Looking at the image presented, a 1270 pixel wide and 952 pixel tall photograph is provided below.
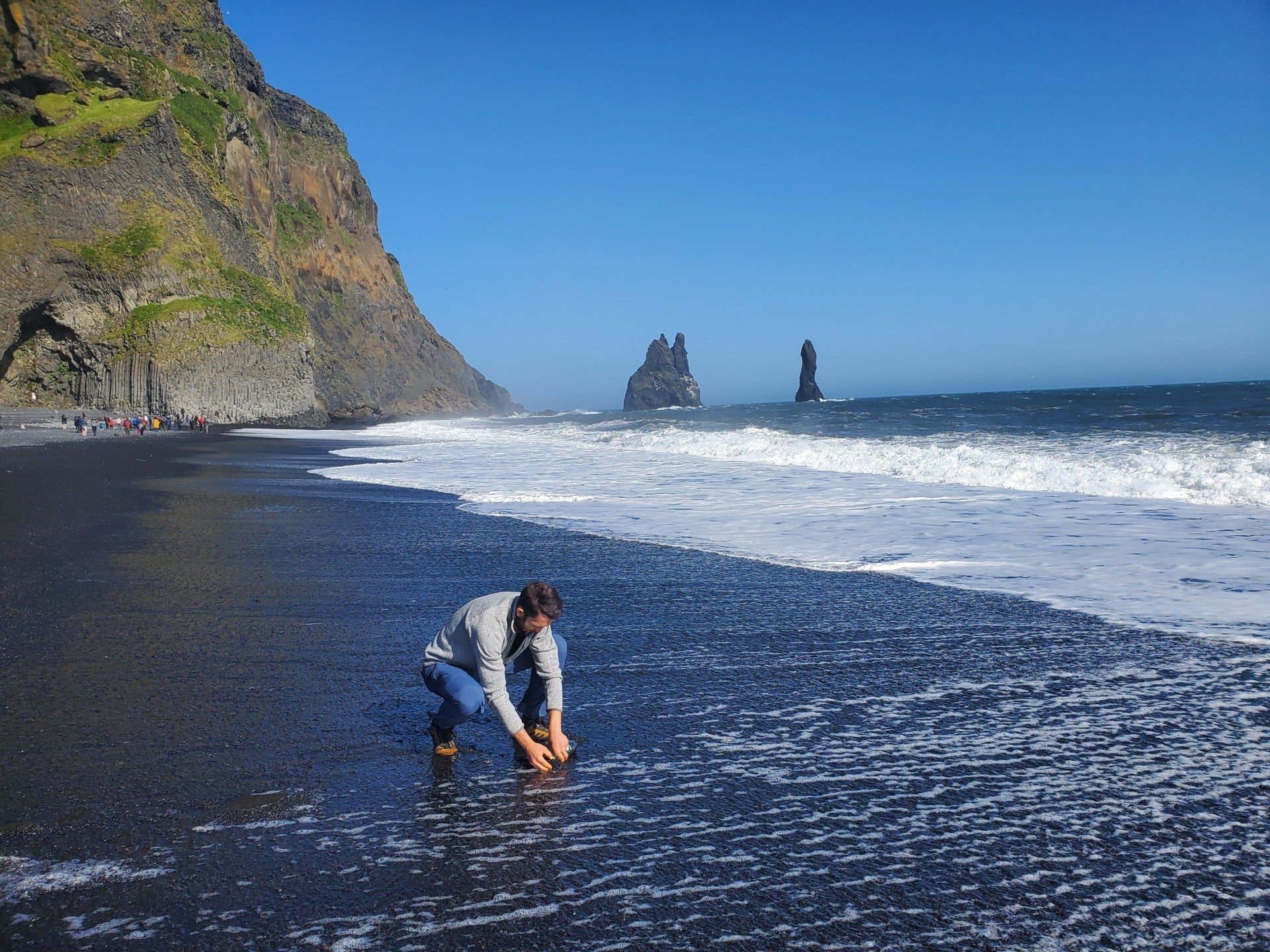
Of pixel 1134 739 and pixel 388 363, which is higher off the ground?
pixel 388 363

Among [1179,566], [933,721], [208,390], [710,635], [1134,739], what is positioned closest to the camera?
[1134,739]

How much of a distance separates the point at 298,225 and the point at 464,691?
103835 mm

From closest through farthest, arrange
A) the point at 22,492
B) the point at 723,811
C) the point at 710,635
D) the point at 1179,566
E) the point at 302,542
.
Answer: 1. the point at 723,811
2. the point at 710,635
3. the point at 1179,566
4. the point at 302,542
5. the point at 22,492

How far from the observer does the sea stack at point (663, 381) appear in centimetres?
18538

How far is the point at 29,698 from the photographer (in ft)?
15.7

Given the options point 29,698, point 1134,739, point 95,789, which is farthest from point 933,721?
point 29,698

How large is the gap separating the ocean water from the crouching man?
4822mm

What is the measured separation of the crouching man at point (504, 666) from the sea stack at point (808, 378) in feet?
476

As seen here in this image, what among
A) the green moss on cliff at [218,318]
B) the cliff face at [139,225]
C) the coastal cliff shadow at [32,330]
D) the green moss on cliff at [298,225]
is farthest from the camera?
the green moss on cliff at [298,225]

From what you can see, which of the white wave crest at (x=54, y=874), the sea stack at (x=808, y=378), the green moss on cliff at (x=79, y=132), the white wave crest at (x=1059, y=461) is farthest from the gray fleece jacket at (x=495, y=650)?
the sea stack at (x=808, y=378)

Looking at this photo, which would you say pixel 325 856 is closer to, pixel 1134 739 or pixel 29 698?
pixel 29 698

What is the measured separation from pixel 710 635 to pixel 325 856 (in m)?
3.63

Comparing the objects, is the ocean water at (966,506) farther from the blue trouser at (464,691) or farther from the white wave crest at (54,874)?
the white wave crest at (54,874)

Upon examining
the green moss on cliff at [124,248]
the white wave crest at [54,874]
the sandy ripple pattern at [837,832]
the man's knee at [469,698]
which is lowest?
the sandy ripple pattern at [837,832]
